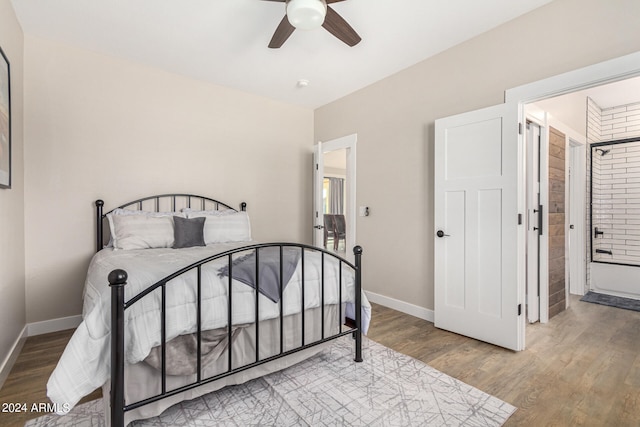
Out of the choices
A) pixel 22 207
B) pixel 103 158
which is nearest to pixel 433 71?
pixel 103 158

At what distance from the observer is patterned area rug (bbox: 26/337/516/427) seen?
1.60m

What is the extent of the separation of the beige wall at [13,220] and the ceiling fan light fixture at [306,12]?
198cm

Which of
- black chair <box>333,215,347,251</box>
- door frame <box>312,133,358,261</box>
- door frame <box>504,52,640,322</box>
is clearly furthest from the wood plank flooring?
black chair <box>333,215,347,251</box>

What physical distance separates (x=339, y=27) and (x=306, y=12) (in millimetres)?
354

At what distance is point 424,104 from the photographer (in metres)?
3.17

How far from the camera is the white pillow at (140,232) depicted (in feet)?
8.81

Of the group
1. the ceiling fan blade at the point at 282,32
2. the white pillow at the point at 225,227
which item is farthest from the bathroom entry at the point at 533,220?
the white pillow at the point at 225,227

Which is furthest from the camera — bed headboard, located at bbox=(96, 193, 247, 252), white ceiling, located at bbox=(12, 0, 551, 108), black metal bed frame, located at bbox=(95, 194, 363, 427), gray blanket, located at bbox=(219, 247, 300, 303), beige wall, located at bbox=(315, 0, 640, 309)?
bed headboard, located at bbox=(96, 193, 247, 252)

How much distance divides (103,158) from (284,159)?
2143mm

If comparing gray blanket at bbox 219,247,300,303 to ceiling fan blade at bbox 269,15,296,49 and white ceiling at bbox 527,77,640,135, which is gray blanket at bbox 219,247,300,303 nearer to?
ceiling fan blade at bbox 269,15,296,49

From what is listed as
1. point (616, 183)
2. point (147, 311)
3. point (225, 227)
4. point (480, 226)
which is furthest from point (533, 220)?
point (147, 311)

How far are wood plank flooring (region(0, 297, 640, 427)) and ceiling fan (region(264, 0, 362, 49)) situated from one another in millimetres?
2475

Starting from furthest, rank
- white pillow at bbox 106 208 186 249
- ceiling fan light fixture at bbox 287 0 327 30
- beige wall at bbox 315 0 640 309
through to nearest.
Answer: white pillow at bbox 106 208 186 249
beige wall at bbox 315 0 640 309
ceiling fan light fixture at bbox 287 0 327 30

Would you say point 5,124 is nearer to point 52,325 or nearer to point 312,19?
point 52,325
